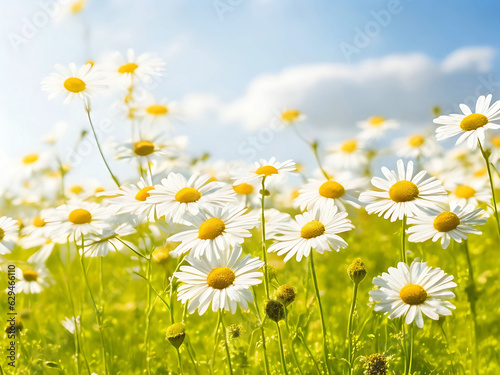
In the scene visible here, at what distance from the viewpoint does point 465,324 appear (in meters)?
2.57

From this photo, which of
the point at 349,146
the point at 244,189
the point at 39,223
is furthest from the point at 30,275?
the point at 349,146

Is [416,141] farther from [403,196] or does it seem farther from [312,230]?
[312,230]

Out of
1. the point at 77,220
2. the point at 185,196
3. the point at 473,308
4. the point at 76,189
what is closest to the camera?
the point at 185,196

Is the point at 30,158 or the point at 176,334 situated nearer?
the point at 176,334

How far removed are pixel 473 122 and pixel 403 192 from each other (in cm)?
35

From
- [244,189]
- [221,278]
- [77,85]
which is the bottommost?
[221,278]

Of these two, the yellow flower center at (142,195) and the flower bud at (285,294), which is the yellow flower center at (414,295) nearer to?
the flower bud at (285,294)

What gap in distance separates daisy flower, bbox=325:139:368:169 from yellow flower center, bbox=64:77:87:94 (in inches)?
93.7

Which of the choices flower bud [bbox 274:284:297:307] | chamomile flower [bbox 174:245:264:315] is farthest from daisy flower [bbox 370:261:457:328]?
chamomile flower [bbox 174:245:264:315]

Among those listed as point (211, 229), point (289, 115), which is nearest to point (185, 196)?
point (211, 229)

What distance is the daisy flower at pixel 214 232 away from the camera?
5.42 feet

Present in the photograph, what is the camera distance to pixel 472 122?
6.11 feet

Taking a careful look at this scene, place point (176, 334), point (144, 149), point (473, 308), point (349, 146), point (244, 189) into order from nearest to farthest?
point (176, 334), point (473, 308), point (144, 149), point (244, 189), point (349, 146)

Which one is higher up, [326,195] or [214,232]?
[326,195]
